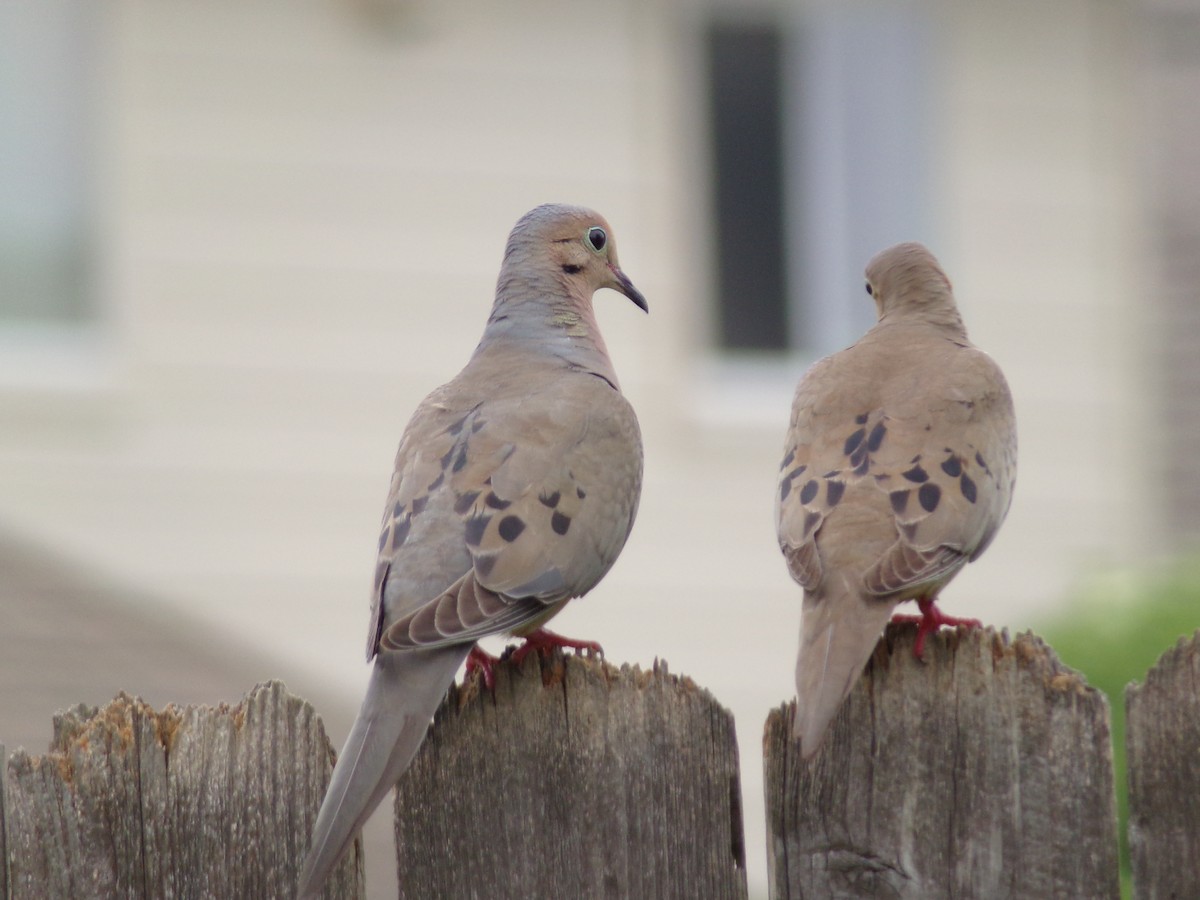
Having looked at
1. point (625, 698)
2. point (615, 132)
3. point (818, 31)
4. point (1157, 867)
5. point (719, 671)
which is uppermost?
point (818, 31)

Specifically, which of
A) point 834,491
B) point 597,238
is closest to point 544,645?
point 834,491

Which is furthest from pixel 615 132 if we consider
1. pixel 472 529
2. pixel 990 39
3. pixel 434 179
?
pixel 472 529

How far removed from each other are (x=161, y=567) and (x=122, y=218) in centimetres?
173

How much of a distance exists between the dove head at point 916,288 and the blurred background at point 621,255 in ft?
16.1

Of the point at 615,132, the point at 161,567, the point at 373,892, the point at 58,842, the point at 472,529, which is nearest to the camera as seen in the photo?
the point at 58,842

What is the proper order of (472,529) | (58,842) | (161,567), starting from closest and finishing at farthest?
(58,842), (472,529), (161,567)

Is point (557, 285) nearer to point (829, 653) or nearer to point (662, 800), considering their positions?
point (829, 653)

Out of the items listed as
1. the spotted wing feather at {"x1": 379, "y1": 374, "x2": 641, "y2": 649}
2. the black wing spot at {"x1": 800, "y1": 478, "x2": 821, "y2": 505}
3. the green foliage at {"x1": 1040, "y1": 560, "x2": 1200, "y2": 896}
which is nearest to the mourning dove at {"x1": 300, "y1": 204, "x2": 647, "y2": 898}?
the spotted wing feather at {"x1": 379, "y1": 374, "x2": 641, "y2": 649}

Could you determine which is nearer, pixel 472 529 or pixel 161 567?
pixel 472 529

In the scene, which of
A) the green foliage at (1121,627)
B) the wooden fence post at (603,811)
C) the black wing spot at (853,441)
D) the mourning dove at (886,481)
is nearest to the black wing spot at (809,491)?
the mourning dove at (886,481)

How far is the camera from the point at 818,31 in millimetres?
11023

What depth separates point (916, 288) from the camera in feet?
15.5

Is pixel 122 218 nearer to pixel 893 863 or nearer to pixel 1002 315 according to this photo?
pixel 1002 315

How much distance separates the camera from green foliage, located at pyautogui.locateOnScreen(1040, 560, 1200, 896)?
18.9 ft
